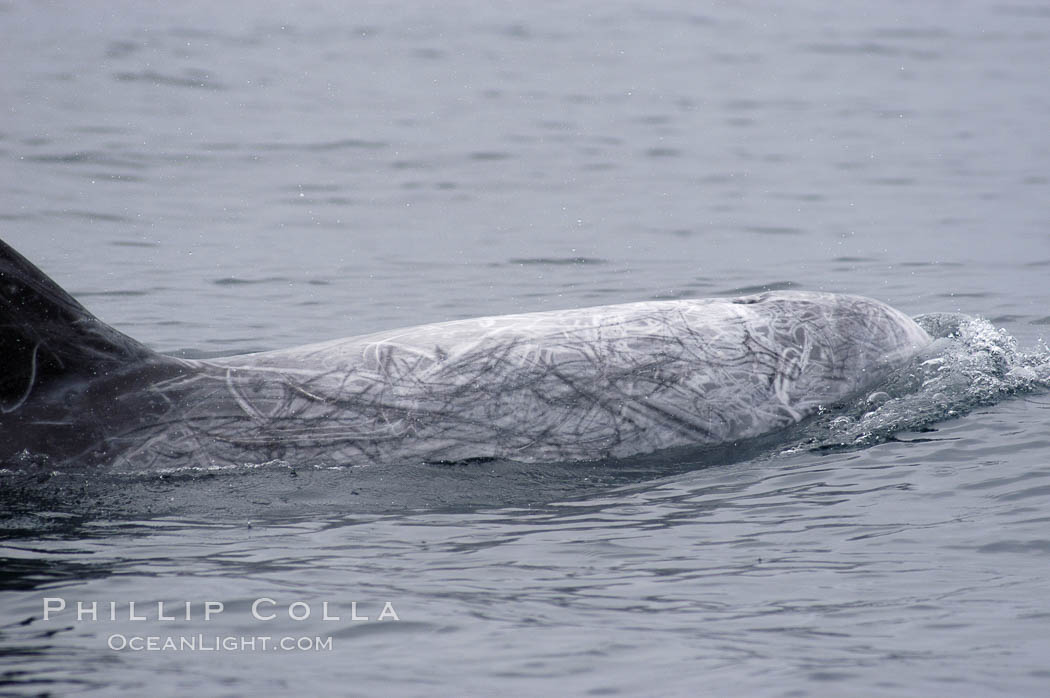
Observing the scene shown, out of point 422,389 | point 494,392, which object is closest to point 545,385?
point 494,392

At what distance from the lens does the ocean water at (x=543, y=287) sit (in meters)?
5.38

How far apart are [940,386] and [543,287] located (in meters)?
5.88

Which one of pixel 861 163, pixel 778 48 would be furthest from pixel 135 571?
pixel 778 48

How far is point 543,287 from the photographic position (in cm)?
1401

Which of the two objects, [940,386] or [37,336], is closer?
[37,336]

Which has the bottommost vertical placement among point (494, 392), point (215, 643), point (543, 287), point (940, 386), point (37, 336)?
point (215, 643)

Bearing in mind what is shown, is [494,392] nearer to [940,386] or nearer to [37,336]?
[37,336]

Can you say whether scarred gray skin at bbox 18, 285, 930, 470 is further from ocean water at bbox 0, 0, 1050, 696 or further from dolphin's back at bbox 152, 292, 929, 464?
ocean water at bbox 0, 0, 1050, 696

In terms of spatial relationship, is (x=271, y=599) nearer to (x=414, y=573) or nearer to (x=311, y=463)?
(x=414, y=573)

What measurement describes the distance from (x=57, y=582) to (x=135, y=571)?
12.7 inches

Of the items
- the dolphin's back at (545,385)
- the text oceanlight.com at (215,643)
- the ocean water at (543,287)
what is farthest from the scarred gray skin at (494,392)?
the text oceanlight.com at (215,643)

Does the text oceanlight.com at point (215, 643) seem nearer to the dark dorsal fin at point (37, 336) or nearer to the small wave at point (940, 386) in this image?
the dark dorsal fin at point (37, 336)

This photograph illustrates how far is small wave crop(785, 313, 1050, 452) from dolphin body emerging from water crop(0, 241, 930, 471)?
148 millimetres

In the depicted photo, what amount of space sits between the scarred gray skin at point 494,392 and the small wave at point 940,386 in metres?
0.16
